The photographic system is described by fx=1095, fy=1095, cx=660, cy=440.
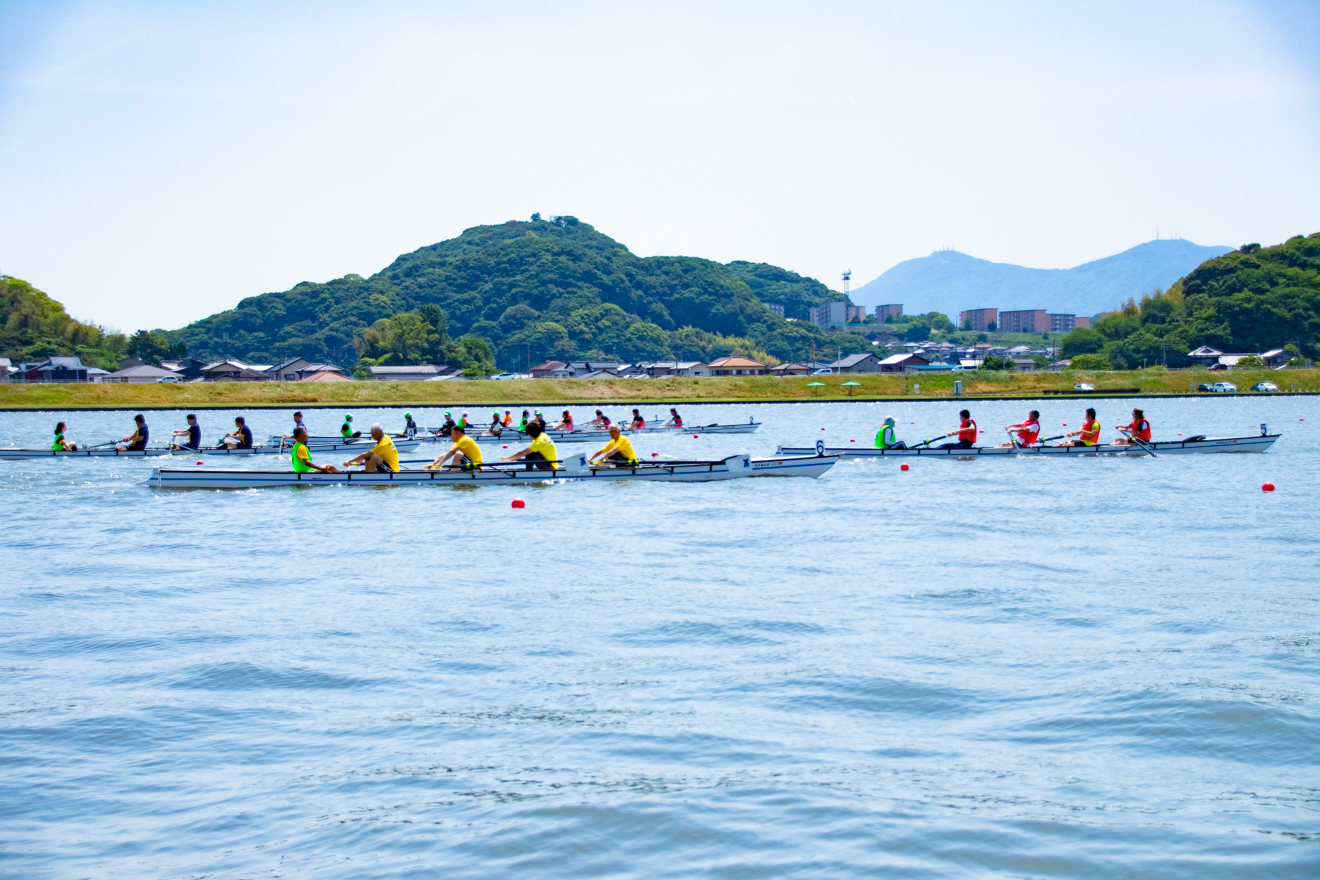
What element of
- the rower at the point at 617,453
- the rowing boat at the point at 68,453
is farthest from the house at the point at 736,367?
the rower at the point at 617,453

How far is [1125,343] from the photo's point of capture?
5389 inches

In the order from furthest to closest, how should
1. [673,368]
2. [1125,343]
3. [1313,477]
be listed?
[673,368] → [1125,343] → [1313,477]

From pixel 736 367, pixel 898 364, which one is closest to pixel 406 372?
pixel 736 367

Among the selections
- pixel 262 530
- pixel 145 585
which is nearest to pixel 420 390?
pixel 262 530

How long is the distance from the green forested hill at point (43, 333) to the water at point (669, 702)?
127748 millimetres

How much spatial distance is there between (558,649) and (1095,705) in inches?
214

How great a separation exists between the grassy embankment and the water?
7151 centimetres

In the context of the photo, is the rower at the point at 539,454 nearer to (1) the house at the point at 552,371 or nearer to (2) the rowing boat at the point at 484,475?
(2) the rowing boat at the point at 484,475

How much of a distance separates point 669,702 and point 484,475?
18.2 m

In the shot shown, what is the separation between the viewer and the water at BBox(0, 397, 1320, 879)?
23.3 feet

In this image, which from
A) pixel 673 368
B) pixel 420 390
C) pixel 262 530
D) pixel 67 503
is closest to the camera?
pixel 262 530

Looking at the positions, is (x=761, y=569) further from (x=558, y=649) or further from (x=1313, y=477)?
(x=1313, y=477)

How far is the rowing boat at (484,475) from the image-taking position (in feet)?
90.5

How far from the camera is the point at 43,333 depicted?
138m
